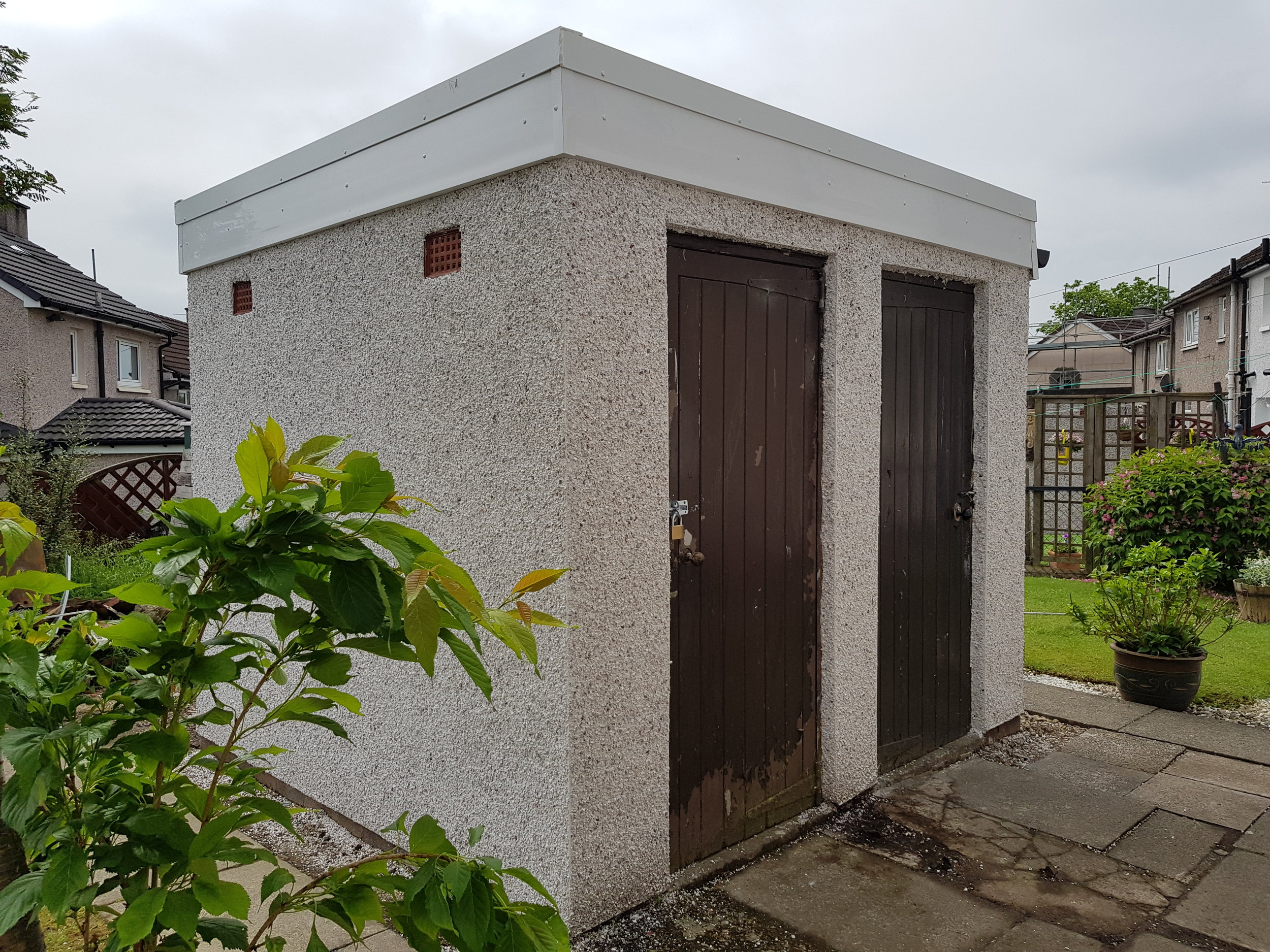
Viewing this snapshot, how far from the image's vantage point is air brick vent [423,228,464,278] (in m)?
2.74

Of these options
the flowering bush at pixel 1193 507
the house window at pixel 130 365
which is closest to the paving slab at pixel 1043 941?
the flowering bush at pixel 1193 507

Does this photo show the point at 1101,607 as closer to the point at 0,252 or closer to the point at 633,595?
the point at 633,595

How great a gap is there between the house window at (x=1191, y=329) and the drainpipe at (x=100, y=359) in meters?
28.9

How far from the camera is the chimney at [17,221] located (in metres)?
19.6

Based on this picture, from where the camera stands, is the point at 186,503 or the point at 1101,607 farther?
the point at 1101,607

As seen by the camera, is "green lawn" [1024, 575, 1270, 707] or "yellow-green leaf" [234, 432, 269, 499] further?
"green lawn" [1024, 575, 1270, 707]

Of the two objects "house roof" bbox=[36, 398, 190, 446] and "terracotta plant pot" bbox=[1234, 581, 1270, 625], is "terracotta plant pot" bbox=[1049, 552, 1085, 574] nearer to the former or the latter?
"terracotta plant pot" bbox=[1234, 581, 1270, 625]

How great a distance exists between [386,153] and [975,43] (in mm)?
3162

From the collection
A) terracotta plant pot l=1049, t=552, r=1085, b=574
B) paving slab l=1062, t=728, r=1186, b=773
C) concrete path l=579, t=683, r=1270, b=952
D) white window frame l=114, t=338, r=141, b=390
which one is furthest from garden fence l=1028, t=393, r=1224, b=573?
white window frame l=114, t=338, r=141, b=390

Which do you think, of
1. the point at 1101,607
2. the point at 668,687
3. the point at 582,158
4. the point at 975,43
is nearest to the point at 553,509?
the point at 668,687

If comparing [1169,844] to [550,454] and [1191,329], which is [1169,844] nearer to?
[550,454]

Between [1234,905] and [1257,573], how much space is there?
583 centimetres

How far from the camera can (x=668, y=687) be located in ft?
9.14

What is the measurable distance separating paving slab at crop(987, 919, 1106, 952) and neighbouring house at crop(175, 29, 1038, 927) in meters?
0.90
